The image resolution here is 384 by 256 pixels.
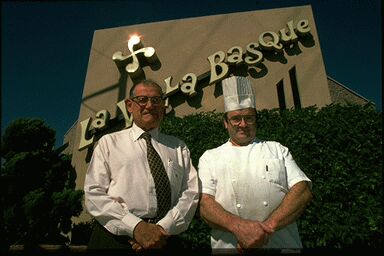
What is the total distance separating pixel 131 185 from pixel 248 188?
70 centimetres

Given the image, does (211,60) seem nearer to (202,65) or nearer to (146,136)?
(202,65)

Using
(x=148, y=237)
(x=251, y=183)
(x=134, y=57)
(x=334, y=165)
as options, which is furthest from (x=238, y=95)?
(x=134, y=57)

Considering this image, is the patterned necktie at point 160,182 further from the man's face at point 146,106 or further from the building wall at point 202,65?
the building wall at point 202,65

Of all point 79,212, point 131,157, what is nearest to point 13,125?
point 79,212

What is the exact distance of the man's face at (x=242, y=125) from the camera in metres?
2.09

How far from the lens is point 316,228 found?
10.9 feet

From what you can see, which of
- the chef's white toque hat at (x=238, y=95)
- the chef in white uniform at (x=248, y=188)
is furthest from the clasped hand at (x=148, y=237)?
the chef's white toque hat at (x=238, y=95)

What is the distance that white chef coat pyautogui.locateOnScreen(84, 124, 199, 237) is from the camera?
1.76 meters

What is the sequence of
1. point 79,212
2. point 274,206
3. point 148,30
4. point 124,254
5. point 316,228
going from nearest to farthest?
point 124,254 → point 274,206 → point 316,228 → point 79,212 → point 148,30

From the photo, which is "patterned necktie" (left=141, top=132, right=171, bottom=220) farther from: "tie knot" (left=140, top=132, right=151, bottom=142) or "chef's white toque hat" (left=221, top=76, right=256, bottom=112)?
"chef's white toque hat" (left=221, top=76, right=256, bottom=112)

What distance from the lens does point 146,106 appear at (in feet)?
6.66

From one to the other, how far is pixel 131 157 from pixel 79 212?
3657mm

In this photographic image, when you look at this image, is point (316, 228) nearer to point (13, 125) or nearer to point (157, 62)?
point (157, 62)

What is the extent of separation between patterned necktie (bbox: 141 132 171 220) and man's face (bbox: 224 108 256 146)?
52 centimetres
